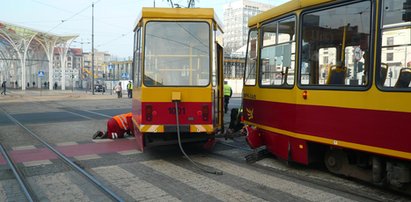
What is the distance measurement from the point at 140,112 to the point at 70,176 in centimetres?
182

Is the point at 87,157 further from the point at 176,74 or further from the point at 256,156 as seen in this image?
the point at 256,156

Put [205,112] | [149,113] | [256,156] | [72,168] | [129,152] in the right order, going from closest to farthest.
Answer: [72,168] < [149,113] < [205,112] < [256,156] < [129,152]

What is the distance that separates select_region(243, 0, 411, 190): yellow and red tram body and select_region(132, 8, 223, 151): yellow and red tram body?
1.09 meters

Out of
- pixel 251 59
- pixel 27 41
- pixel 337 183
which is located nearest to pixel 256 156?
pixel 337 183

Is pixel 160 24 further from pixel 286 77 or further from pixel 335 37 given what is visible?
pixel 335 37

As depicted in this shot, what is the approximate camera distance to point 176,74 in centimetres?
812

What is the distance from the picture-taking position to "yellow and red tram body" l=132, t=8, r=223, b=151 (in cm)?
787

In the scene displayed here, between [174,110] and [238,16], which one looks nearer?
[174,110]

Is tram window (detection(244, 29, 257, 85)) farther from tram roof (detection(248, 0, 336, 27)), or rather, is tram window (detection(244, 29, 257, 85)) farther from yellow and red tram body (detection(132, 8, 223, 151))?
yellow and red tram body (detection(132, 8, 223, 151))

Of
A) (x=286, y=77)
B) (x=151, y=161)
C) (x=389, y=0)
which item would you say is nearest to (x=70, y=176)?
(x=151, y=161)

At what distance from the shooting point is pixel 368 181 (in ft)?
19.9

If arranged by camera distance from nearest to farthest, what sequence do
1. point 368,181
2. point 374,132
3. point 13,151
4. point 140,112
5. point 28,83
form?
point 374,132
point 368,181
point 140,112
point 13,151
point 28,83

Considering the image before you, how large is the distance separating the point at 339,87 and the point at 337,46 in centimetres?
71

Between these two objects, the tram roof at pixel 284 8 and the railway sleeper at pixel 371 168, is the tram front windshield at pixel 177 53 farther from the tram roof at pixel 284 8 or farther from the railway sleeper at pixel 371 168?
the railway sleeper at pixel 371 168
